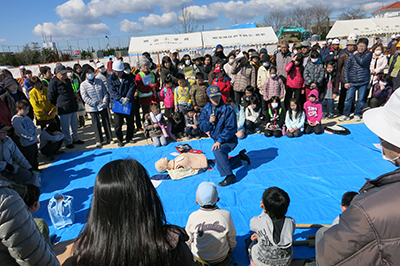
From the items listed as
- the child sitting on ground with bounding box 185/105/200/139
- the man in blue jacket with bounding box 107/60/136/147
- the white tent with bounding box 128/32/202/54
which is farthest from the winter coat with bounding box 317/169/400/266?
the white tent with bounding box 128/32/202/54

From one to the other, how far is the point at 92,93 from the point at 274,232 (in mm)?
5025

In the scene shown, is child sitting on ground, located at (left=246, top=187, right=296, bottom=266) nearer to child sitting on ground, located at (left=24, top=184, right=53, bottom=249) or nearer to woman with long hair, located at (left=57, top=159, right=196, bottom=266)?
woman with long hair, located at (left=57, top=159, right=196, bottom=266)

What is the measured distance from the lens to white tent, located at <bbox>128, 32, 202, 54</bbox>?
1978cm

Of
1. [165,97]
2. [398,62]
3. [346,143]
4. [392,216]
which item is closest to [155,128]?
[165,97]

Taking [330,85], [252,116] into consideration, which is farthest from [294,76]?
[252,116]

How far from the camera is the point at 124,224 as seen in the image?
3.34 feet

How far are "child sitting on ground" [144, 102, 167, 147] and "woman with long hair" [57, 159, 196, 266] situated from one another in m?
4.52

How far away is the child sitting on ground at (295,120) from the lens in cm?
541

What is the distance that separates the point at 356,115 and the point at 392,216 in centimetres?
651

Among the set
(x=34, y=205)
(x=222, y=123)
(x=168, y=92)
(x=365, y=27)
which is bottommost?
(x=34, y=205)

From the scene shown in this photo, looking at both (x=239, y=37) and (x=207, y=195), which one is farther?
(x=239, y=37)

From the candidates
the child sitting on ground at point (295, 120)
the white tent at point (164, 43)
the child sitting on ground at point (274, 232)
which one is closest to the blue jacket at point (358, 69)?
the child sitting on ground at point (295, 120)

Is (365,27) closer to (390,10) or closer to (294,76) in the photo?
(294,76)

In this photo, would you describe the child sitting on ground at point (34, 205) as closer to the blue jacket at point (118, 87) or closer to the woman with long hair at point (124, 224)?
the woman with long hair at point (124, 224)
